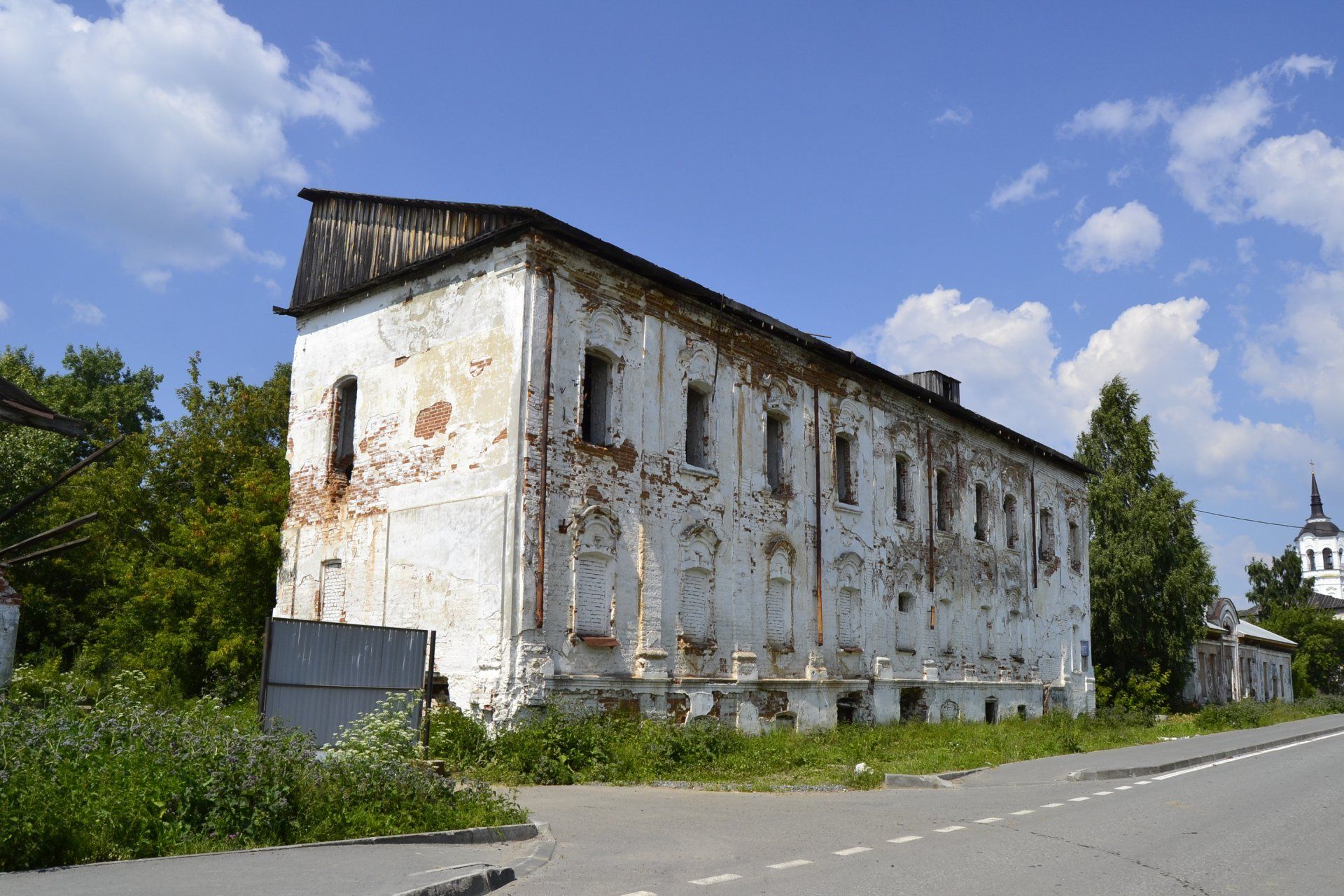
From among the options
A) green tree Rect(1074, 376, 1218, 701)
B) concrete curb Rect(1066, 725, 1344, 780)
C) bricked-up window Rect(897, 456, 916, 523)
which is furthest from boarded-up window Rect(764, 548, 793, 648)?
green tree Rect(1074, 376, 1218, 701)

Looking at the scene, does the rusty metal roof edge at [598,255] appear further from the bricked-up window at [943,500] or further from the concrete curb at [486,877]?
the concrete curb at [486,877]

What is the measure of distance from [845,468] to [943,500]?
198 inches

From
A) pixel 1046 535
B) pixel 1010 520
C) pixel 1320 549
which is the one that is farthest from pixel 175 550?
pixel 1320 549

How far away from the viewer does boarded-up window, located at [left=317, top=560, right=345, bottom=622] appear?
19.8 meters

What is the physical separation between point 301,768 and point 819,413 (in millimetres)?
16970

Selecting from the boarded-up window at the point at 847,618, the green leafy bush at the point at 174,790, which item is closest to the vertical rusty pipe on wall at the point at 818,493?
the boarded-up window at the point at 847,618

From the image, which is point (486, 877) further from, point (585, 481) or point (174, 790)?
point (585, 481)

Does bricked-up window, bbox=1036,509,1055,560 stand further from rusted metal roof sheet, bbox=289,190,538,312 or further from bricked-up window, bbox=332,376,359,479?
rusted metal roof sheet, bbox=289,190,538,312

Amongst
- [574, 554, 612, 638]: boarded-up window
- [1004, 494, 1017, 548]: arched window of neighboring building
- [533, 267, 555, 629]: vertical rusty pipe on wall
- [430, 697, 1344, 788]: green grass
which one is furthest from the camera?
[1004, 494, 1017, 548]: arched window of neighboring building

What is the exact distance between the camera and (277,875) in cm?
684

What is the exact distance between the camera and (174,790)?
771 cm

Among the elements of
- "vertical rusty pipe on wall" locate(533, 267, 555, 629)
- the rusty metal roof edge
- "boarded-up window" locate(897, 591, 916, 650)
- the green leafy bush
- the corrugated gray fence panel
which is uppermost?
the rusty metal roof edge

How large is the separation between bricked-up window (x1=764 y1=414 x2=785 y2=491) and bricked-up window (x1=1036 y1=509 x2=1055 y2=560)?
47.2 ft

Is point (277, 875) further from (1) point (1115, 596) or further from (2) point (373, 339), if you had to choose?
(1) point (1115, 596)
